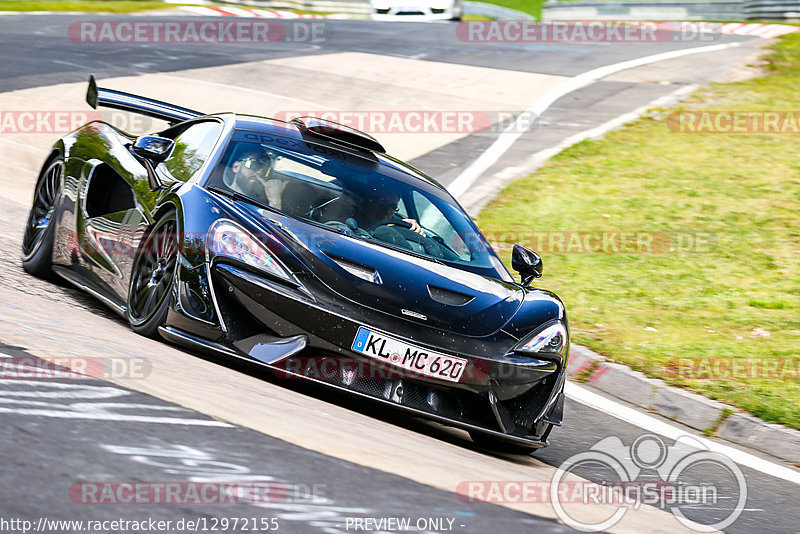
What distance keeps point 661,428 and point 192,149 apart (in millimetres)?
3315

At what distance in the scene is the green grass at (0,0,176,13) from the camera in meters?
23.7

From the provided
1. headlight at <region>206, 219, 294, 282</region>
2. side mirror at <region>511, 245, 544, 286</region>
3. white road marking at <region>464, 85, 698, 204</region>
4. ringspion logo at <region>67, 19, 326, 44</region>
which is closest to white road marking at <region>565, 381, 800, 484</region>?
side mirror at <region>511, 245, 544, 286</region>

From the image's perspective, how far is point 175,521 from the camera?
2738 millimetres

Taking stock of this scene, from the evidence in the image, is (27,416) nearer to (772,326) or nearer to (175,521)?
(175,521)

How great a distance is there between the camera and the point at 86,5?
25422 millimetres

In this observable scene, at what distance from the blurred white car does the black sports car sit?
23029 mm

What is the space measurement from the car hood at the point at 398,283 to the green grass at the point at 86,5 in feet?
68.1

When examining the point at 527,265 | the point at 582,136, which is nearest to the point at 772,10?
the point at 582,136

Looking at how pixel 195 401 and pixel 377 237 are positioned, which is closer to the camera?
pixel 195 401

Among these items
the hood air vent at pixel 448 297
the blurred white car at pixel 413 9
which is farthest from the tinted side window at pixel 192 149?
the blurred white car at pixel 413 9

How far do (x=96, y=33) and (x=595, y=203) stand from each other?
12.1 m

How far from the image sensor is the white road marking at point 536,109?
1241 centimetres

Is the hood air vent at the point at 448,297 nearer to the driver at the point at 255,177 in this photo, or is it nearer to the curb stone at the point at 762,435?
the driver at the point at 255,177

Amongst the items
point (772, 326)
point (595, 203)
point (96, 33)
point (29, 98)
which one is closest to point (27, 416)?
point (772, 326)
